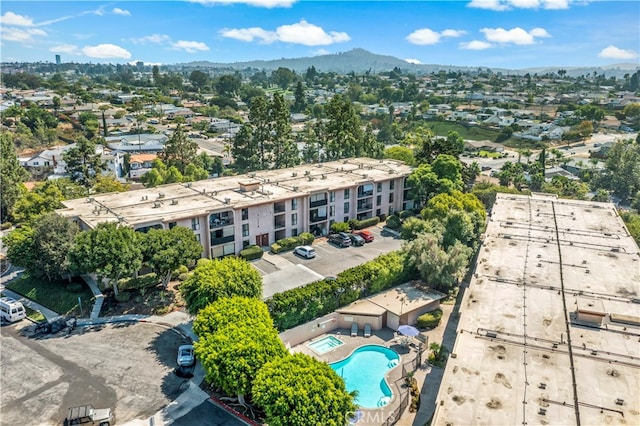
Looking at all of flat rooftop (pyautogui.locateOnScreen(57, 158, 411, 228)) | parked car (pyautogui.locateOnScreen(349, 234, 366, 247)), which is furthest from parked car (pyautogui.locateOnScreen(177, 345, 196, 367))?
parked car (pyautogui.locateOnScreen(349, 234, 366, 247))

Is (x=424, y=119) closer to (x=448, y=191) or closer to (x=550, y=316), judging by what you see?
(x=448, y=191)

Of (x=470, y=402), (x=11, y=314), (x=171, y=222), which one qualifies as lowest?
(x=11, y=314)

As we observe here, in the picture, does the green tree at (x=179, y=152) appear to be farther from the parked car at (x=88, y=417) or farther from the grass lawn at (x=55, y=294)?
the parked car at (x=88, y=417)

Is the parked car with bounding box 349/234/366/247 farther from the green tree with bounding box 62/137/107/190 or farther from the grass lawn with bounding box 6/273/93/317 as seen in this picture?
the green tree with bounding box 62/137/107/190

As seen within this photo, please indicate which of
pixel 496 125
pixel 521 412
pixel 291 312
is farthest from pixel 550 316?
pixel 496 125

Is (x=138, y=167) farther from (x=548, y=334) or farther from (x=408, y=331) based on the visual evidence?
(x=548, y=334)

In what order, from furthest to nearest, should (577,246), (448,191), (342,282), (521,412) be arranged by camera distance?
(448,191), (577,246), (342,282), (521,412)

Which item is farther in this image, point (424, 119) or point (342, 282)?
point (424, 119)
